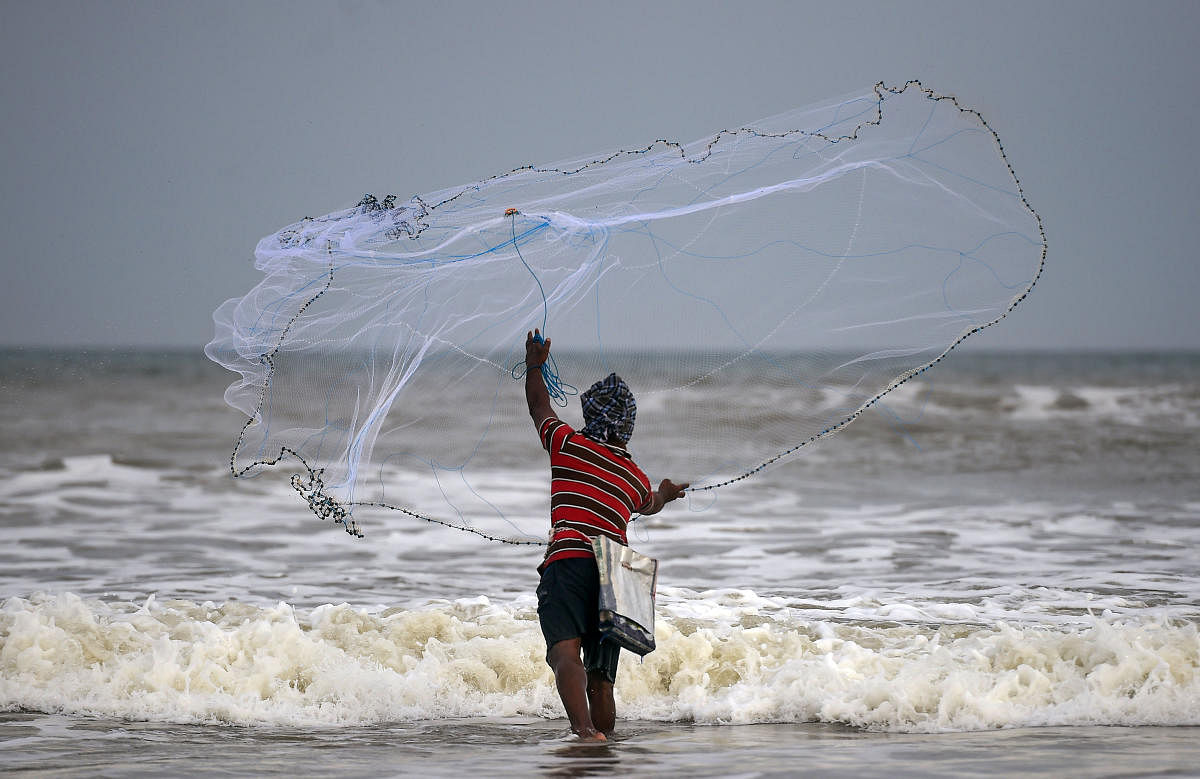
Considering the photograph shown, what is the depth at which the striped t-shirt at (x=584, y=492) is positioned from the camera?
4.57m

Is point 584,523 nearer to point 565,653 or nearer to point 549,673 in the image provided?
point 565,653

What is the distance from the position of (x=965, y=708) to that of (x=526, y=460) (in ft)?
28.2

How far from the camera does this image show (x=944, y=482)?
553 inches

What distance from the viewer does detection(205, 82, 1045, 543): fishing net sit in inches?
218

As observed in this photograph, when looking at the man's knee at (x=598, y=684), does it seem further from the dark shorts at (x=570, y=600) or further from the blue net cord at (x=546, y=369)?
the blue net cord at (x=546, y=369)

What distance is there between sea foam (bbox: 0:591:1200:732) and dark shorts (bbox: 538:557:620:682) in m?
1.02

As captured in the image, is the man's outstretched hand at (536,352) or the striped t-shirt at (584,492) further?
the man's outstretched hand at (536,352)

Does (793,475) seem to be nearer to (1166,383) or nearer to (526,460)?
(526,460)

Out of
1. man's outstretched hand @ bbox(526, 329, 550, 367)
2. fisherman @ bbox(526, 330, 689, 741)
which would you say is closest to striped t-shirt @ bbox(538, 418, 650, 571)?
fisherman @ bbox(526, 330, 689, 741)

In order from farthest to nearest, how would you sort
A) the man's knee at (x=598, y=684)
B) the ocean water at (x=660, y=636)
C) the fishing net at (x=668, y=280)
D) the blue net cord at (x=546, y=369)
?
the fishing net at (x=668, y=280) < the blue net cord at (x=546, y=369) < the man's knee at (x=598, y=684) < the ocean water at (x=660, y=636)

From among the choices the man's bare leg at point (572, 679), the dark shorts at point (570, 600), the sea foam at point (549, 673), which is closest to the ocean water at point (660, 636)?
the sea foam at point (549, 673)

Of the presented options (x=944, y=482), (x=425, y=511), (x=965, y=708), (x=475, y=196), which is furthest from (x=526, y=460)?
(x=965, y=708)

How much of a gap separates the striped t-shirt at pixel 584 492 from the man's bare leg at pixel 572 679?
333 mm

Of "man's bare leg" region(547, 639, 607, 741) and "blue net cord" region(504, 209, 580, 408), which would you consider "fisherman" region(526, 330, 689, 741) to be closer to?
"man's bare leg" region(547, 639, 607, 741)
